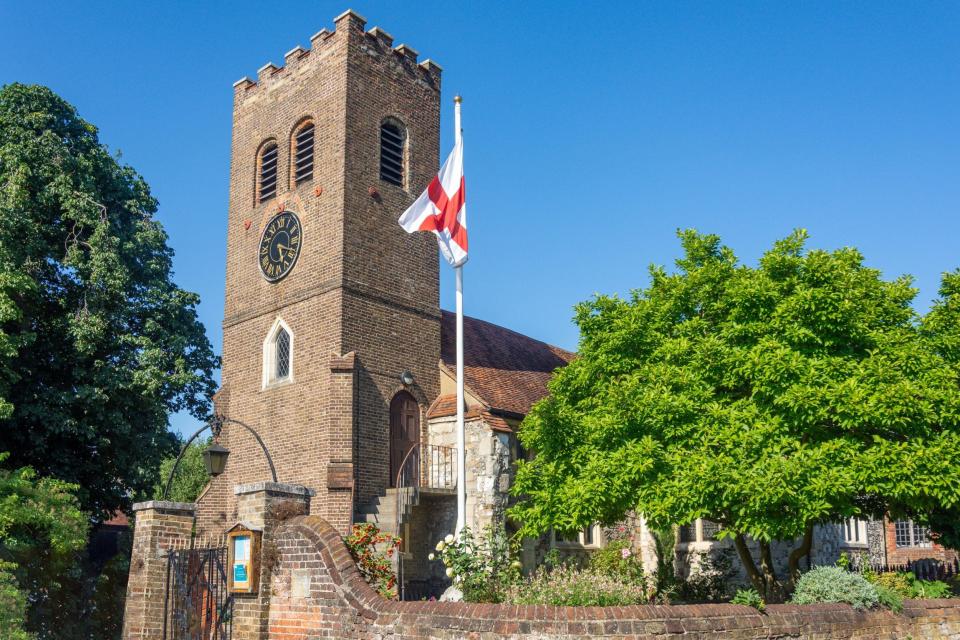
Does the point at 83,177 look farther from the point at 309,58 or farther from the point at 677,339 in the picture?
the point at 677,339

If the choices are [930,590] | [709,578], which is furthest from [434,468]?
[930,590]

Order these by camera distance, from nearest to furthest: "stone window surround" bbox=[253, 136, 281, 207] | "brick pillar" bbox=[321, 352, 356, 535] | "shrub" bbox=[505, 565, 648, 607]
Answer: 1. "shrub" bbox=[505, 565, 648, 607]
2. "brick pillar" bbox=[321, 352, 356, 535]
3. "stone window surround" bbox=[253, 136, 281, 207]

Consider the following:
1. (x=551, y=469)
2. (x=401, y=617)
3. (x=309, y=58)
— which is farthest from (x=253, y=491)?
(x=309, y=58)

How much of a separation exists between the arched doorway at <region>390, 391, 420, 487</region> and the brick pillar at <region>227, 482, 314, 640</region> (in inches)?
419

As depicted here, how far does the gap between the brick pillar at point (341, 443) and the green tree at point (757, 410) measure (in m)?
4.03

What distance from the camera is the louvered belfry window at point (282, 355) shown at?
76.5 feet

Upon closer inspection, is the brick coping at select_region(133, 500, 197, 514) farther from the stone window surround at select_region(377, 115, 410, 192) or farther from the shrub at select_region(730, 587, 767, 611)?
the stone window surround at select_region(377, 115, 410, 192)

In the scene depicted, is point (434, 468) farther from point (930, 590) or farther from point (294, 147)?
point (930, 590)

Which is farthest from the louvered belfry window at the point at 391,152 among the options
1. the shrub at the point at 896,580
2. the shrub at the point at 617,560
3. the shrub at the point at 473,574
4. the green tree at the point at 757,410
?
the shrub at the point at 896,580

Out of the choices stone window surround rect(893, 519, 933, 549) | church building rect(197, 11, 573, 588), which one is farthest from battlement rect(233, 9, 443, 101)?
stone window surround rect(893, 519, 933, 549)

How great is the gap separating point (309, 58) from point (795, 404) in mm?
16122

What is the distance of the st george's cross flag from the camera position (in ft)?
61.2

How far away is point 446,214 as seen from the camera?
18844 millimetres

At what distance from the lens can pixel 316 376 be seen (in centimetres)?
2214
